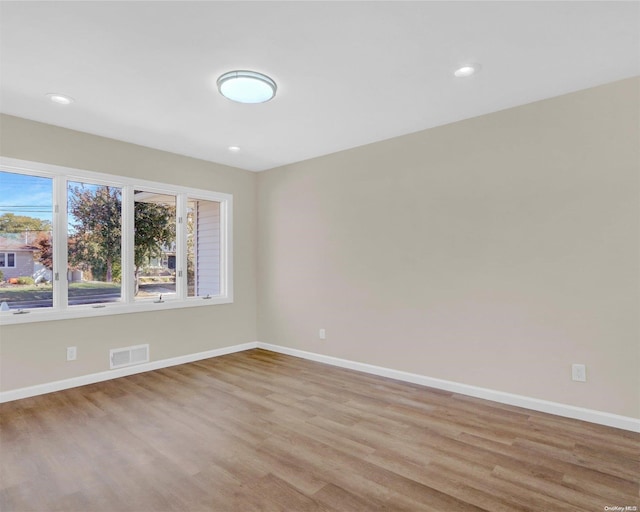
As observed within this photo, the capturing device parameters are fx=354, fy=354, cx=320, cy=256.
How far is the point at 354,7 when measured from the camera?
6.29 ft

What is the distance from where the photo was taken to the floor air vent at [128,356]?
12.9 feet

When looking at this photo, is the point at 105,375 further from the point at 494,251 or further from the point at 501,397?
the point at 494,251

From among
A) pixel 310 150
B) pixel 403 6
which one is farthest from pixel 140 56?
pixel 310 150

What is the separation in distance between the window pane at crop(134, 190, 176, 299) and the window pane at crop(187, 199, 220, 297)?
0.77ft

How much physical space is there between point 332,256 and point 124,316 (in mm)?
2532

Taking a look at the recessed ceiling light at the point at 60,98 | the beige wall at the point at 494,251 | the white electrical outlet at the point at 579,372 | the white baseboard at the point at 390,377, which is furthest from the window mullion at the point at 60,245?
the white electrical outlet at the point at 579,372

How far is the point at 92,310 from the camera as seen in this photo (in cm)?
379

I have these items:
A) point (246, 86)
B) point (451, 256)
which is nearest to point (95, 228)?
point (246, 86)

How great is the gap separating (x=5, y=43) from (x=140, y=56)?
78 cm

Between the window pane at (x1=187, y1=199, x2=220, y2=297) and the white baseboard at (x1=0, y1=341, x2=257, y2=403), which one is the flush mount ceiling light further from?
the white baseboard at (x1=0, y1=341, x2=257, y2=403)

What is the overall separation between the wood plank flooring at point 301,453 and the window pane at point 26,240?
1.02 meters

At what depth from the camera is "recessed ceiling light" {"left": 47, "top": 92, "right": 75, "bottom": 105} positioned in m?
2.90

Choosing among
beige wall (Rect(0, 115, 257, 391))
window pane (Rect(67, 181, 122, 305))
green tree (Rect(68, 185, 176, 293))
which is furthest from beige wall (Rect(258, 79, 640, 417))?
window pane (Rect(67, 181, 122, 305))

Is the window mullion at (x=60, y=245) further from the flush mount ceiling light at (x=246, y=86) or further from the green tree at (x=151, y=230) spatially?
the flush mount ceiling light at (x=246, y=86)
